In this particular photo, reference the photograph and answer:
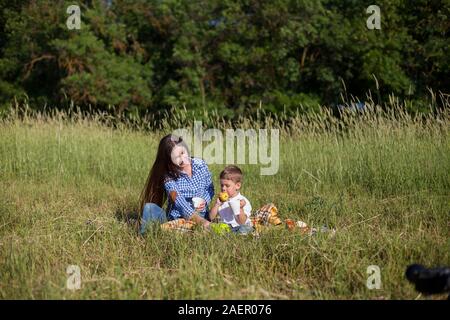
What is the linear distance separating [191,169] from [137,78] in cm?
1099

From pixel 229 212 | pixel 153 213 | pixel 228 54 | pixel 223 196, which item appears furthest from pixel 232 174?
pixel 228 54

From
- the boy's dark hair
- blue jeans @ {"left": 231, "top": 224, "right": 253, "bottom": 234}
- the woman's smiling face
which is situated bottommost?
blue jeans @ {"left": 231, "top": 224, "right": 253, "bottom": 234}

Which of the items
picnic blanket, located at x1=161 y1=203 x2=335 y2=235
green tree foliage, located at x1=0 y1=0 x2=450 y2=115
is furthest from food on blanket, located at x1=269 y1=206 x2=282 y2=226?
green tree foliage, located at x1=0 y1=0 x2=450 y2=115

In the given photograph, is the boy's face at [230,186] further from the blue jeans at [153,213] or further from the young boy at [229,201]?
the blue jeans at [153,213]

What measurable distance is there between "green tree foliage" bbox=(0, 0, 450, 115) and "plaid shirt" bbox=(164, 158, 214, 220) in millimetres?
9431

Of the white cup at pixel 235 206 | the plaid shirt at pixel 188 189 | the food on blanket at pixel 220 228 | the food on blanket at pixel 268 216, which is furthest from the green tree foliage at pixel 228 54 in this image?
the food on blanket at pixel 220 228

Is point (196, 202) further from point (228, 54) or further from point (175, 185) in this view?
point (228, 54)

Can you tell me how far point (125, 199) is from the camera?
5617mm

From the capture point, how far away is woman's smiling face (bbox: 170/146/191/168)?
4.49 m

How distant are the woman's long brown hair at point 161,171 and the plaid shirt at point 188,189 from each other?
0.08 metres

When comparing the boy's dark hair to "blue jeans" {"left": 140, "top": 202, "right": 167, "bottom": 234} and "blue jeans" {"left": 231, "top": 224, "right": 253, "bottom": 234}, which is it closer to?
"blue jeans" {"left": 231, "top": 224, "right": 253, "bottom": 234}

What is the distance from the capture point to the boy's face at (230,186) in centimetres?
431

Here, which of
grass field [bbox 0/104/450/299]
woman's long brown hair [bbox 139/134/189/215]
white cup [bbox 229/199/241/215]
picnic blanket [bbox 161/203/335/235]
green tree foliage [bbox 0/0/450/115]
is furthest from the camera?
green tree foliage [bbox 0/0/450/115]
